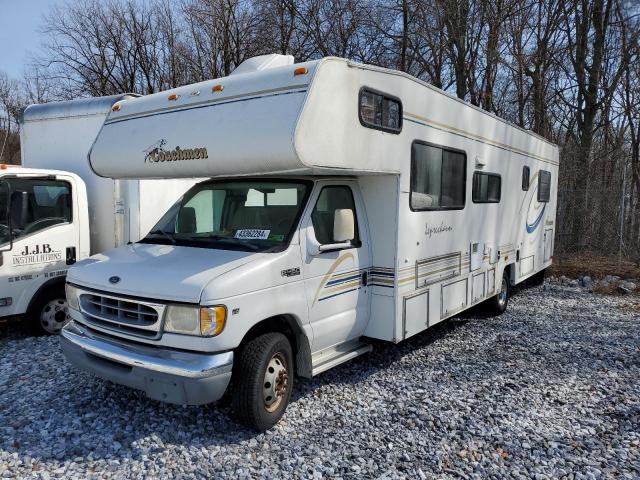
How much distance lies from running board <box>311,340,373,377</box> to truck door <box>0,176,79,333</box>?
3741 millimetres

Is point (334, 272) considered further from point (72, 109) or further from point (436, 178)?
point (72, 109)

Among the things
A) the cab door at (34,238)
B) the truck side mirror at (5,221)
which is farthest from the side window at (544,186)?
the truck side mirror at (5,221)

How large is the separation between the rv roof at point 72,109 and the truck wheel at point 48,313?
2515mm

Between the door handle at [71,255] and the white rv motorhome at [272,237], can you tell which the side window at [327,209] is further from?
the door handle at [71,255]

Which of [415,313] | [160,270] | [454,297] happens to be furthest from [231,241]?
[454,297]

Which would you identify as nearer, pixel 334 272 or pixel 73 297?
pixel 73 297

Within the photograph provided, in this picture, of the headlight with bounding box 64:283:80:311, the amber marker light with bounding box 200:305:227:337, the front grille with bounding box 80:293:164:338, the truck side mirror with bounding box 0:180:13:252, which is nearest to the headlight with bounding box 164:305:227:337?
the amber marker light with bounding box 200:305:227:337

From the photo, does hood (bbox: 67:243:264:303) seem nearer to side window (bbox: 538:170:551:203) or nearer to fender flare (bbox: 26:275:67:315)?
fender flare (bbox: 26:275:67:315)

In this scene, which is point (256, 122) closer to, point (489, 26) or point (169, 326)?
point (169, 326)

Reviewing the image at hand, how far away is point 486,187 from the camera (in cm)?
690

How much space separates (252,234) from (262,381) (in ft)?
4.06

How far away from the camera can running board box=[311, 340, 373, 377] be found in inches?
175

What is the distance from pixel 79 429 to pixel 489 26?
686 inches

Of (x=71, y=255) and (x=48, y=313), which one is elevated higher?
(x=71, y=255)
